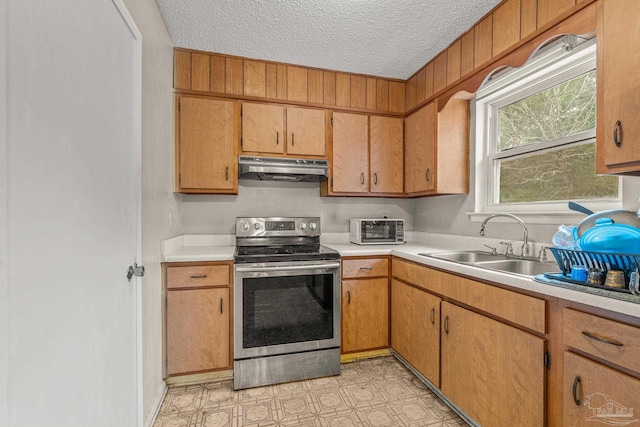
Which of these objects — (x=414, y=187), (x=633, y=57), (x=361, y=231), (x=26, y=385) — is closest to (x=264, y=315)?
(x=361, y=231)

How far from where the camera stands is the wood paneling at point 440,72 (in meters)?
2.28

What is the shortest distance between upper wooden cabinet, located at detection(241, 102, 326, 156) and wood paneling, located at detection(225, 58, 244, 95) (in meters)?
0.13

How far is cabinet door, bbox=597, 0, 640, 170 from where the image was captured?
1101 millimetres

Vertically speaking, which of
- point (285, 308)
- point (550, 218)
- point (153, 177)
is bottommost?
point (285, 308)

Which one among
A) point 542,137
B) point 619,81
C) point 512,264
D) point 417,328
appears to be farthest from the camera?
point 417,328

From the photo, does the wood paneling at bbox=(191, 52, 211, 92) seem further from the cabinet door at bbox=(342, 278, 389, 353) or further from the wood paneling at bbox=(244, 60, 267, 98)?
the cabinet door at bbox=(342, 278, 389, 353)

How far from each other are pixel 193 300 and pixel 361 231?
4.80 ft

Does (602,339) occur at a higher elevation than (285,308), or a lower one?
higher

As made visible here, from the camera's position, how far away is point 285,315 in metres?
2.15

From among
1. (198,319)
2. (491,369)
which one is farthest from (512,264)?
(198,319)

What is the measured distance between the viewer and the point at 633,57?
110 cm

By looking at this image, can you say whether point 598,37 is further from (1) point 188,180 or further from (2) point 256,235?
(1) point 188,180

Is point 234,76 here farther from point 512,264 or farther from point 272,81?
point 512,264

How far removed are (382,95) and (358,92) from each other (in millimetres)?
246
